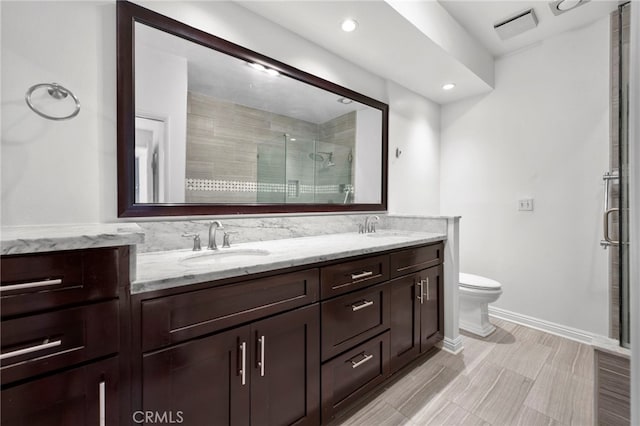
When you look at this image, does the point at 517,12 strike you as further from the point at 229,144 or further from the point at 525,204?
the point at 229,144

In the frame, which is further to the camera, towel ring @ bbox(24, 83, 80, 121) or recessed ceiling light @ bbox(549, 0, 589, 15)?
recessed ceiling light @ bbox(549, 0, 589, 15)

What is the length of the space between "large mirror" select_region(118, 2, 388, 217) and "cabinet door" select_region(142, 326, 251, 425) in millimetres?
737

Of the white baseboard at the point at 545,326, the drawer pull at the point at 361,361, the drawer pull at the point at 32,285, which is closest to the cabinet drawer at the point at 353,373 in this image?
the drawer pull at the point at 361,361

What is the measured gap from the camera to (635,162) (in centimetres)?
48

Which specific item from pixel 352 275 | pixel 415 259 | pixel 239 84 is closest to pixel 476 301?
pixel 415 259

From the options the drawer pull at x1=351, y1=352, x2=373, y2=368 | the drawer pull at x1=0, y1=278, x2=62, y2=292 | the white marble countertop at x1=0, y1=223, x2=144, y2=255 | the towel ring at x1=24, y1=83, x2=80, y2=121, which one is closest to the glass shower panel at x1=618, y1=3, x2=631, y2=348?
the drawer pull at x1=351, y1=352, x2=373, y2=368

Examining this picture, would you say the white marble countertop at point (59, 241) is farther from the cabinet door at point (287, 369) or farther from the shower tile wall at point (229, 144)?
the shower tile wall at point (229, 144)

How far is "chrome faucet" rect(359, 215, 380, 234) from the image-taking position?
224 cm

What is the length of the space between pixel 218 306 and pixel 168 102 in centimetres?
109

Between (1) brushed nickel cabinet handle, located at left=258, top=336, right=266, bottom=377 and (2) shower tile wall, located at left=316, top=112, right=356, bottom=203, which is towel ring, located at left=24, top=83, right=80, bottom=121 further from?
(2) shower tile wall, located at left=316, top=112, right=356, bottom=203

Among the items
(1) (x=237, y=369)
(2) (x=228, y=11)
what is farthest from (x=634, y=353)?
(2) (x=228, y=11)

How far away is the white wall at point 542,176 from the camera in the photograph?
2.16 m

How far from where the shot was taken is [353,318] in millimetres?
1413

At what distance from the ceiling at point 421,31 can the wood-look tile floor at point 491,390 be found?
2281 mm
